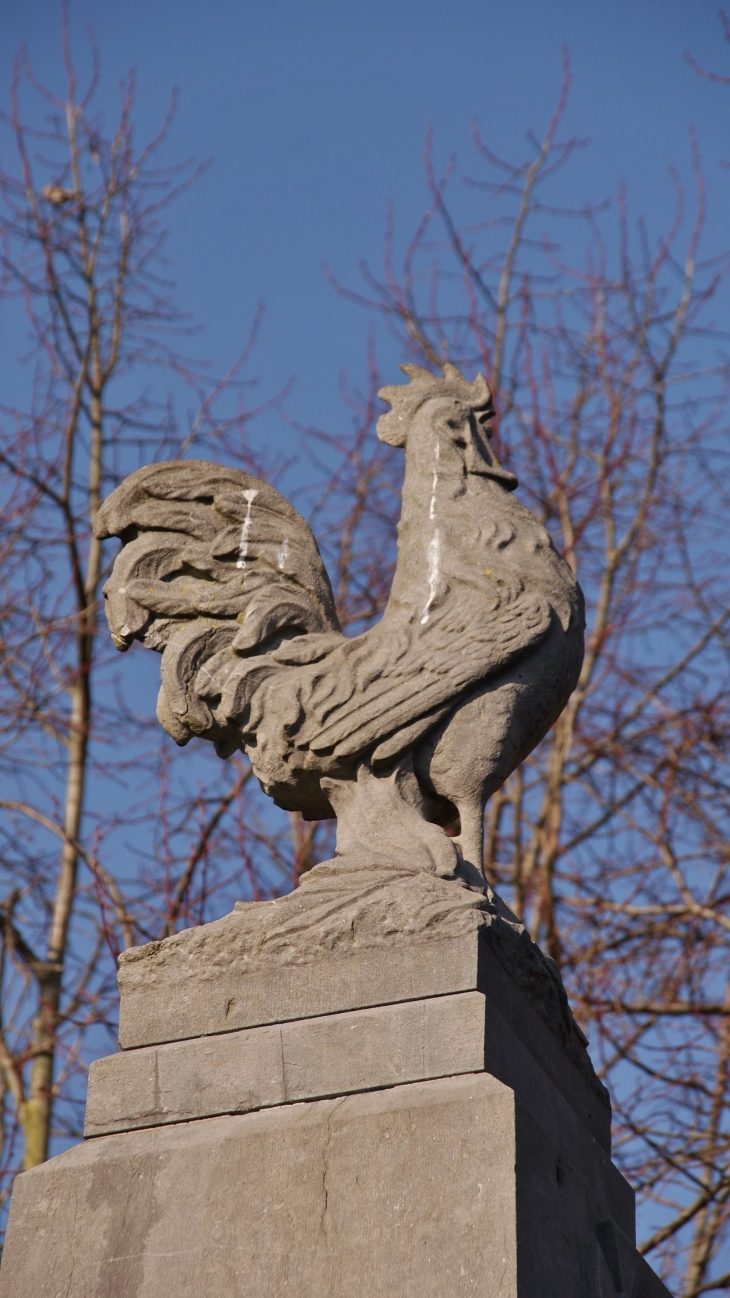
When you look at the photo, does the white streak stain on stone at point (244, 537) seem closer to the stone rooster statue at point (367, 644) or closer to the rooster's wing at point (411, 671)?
the stone rooster statue at point (367, 644)

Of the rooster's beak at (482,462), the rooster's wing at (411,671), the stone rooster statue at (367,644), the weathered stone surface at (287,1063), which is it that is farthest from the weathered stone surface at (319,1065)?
the rooster's beak at (482,462)

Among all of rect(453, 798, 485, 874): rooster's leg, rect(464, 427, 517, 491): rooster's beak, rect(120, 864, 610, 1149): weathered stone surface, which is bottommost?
rect(120, 864, 610, 1149): weathered stone surface

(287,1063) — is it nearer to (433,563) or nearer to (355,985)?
(355,985)

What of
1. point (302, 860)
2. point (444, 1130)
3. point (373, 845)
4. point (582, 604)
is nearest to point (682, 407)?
point (302, 860)

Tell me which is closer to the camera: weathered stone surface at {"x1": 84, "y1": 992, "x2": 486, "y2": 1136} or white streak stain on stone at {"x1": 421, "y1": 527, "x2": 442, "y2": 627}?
weathered stone surface at {"x1": 84, "y1": 992, "x2": 486, "y2": 1136}

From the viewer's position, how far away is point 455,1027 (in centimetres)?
329

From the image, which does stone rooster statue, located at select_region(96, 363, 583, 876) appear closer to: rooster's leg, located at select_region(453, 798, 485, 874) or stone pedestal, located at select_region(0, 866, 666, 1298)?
rooster's leg, located at select_region(453, 798, 485, 874)

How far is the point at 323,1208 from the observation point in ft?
10.3

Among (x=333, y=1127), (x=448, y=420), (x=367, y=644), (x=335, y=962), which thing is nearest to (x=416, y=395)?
(x=448, y=420)

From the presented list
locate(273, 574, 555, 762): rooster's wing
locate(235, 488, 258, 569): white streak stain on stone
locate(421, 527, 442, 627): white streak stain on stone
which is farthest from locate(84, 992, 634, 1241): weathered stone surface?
locate(235, 488, 258, 569): white streak stain on stone

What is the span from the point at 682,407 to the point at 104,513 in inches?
269

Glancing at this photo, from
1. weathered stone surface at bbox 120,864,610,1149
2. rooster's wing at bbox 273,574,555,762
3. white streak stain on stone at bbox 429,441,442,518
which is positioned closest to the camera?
weathered stone surface at bbox 120,864,610,1149

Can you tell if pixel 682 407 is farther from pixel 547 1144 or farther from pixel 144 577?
pixel 547 1144

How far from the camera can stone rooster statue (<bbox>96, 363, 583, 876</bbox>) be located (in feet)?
12.7
